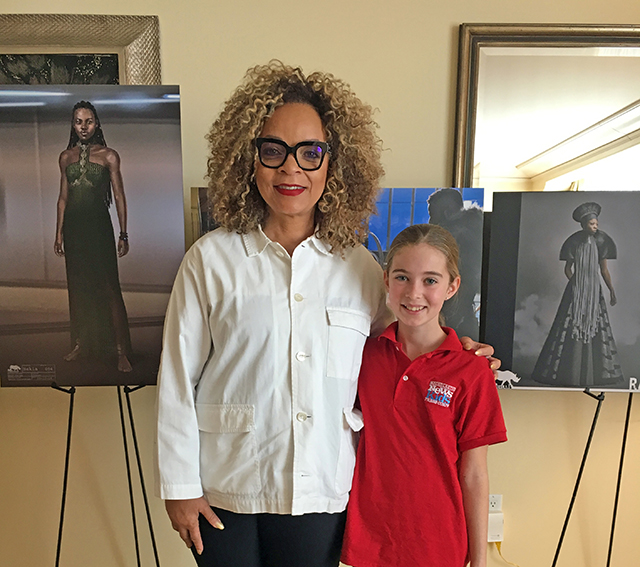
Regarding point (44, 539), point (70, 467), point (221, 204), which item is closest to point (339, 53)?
point (221, 204)

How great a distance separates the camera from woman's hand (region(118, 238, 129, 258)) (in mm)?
1476

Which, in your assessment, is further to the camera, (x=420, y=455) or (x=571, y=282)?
(x=571, y=282)

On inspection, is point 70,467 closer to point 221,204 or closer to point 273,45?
point 221,204

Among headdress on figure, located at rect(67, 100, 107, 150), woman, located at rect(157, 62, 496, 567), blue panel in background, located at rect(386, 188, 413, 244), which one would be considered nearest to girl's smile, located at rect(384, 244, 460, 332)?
woman, located at rect(157, 62, 496, 567)

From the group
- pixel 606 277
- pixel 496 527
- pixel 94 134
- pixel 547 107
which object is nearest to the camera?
pixel 94 134

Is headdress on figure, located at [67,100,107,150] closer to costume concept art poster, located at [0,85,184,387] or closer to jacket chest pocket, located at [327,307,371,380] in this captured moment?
costume concept art poster, located at [0,85,184,387]

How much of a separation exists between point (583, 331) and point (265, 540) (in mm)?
1102

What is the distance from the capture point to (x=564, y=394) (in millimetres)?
1796

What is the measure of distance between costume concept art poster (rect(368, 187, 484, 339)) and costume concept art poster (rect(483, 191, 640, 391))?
0.05m

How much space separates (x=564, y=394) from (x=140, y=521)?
1593mm

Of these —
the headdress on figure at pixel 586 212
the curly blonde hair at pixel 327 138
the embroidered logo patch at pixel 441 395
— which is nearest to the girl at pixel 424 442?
the embroidered logo patch at pixel 441 395

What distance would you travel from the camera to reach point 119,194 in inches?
57.2

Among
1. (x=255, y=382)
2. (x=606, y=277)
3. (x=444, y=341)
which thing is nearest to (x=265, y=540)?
(x=255, y=382)

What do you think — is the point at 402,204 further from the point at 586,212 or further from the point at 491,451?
the point at 491,451
